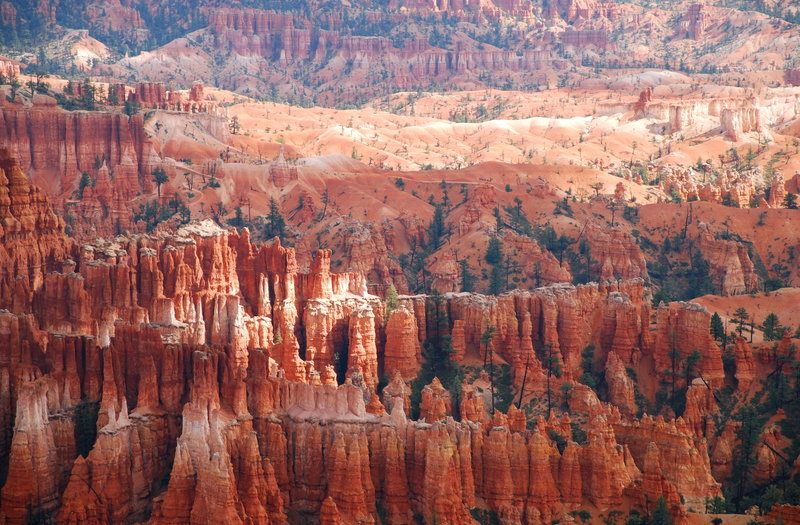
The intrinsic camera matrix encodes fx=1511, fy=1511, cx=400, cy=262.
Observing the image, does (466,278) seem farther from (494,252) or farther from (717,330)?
(717,330)

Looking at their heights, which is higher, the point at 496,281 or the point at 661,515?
the point at 661,515

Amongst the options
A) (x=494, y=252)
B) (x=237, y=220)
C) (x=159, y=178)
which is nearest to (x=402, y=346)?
(x=494, y=252)

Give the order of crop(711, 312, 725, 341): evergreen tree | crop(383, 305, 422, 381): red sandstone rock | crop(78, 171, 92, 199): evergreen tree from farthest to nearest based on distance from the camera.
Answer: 1. crop(78, 171, 92, 199): evergreen tree
2. crop(711, 312, 725, 341): evergreen tree
3. crop(383, 305, 422, 381): red sandstone rock

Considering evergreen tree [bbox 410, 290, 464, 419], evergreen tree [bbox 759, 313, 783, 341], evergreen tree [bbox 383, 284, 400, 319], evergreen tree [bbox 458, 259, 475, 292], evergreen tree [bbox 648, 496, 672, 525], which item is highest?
evergreen tree [bbox 648, 496, 672, 525]

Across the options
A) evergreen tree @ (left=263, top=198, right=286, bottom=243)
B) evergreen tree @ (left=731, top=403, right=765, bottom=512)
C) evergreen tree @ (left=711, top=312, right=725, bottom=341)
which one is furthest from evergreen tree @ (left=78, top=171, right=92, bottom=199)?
evergreen tree @ (left=731, top=403, right=765, bottom=512)

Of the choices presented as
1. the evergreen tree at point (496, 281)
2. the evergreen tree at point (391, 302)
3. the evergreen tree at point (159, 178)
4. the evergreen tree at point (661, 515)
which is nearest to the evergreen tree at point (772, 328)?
the evergreen tree at point (391, 302)

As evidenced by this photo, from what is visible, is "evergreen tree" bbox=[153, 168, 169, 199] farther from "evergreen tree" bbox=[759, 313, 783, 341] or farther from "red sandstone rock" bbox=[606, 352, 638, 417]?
"evergreen tree" bbox=[759, 313, 783, 341]

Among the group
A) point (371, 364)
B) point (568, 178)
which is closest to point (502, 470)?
point (371, 364)

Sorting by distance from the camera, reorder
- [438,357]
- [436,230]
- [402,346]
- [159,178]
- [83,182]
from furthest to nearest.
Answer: [159,178], [83,182], [436,230], [438,357], [402,346]

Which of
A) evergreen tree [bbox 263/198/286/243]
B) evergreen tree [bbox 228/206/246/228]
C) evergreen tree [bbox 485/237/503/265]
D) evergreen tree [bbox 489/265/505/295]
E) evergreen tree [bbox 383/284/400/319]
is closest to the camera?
evergreen tree [bbox 383/284/400/319]
